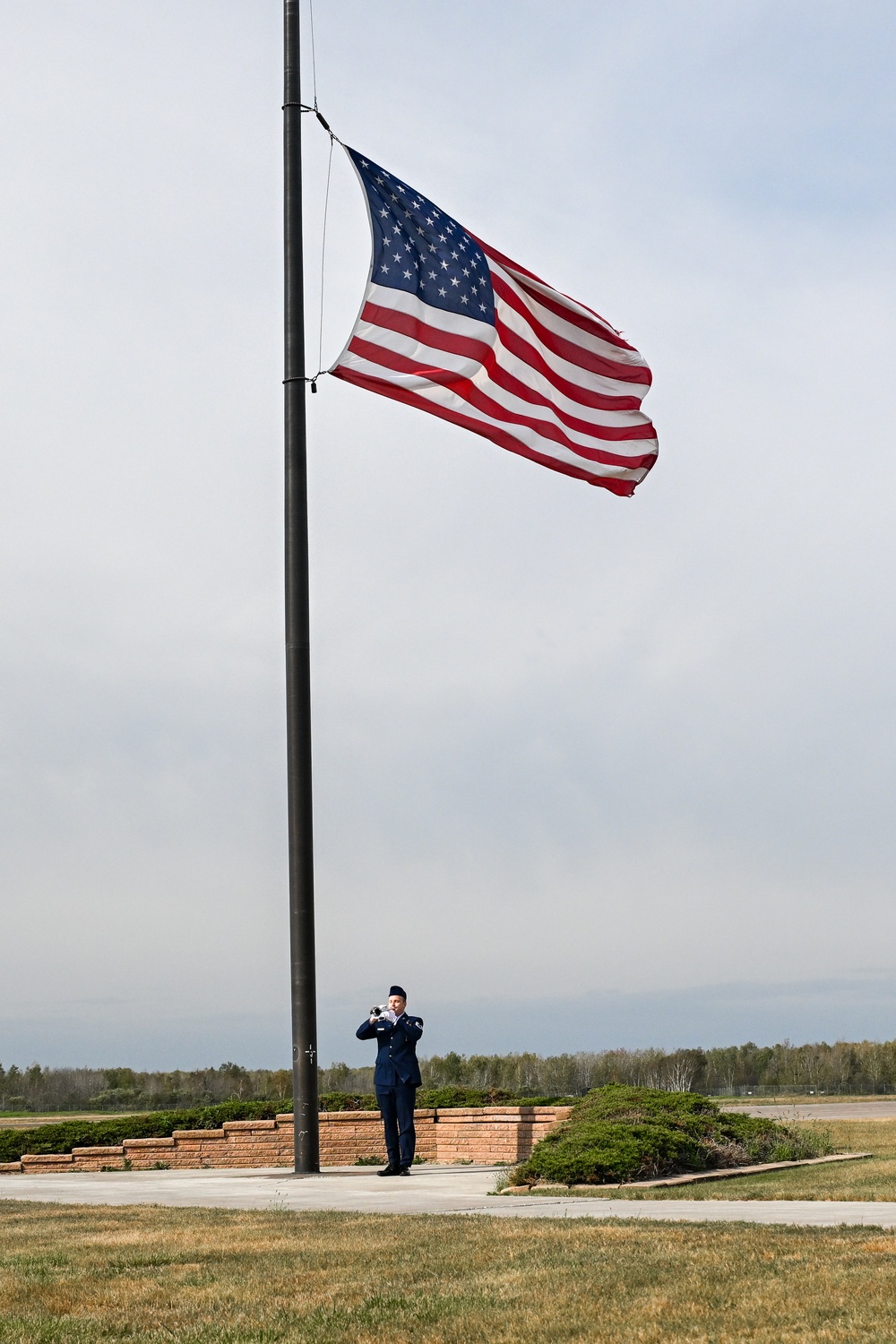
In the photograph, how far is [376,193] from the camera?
14.6 meters

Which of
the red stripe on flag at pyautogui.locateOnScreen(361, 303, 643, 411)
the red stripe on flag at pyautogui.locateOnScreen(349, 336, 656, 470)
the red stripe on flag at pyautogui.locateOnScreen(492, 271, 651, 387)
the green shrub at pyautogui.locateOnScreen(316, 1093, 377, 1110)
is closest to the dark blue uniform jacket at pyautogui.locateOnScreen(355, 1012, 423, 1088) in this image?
the green shrub at pyautogui.locateOnScreen(316, 1093, 377, 1110)

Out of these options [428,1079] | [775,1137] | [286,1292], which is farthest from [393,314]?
[428,1079]

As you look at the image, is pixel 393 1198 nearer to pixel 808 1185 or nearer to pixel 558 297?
pixel 808 1185

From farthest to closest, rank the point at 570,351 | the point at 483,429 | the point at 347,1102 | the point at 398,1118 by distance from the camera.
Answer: the point at 347,1102 → the point at 570,351 → the point at 483,429 → the point at 398,1118

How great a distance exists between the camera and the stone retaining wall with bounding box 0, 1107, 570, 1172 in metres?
15.0

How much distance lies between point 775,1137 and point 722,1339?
9176mm

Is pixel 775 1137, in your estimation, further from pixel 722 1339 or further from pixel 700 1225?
pixel 722 1339

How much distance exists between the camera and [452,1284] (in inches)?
233

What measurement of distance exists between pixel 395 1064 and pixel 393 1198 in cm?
201

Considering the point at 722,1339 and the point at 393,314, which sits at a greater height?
the point at 393,314

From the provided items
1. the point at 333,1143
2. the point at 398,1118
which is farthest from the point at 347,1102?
the point at 398,1118

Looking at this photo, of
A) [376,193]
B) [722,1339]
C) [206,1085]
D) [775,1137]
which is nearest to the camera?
[722,1339]

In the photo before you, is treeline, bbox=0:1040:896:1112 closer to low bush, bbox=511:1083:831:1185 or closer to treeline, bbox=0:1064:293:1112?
treeline, bbox=0:1064:293:1112

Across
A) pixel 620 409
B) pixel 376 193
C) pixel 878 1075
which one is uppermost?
pixel 376 193
